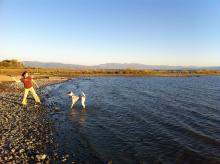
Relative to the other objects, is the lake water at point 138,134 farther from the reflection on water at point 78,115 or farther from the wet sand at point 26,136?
the wet sand at point 26,136

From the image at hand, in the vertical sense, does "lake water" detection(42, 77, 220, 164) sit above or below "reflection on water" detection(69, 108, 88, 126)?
below

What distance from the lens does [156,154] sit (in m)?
14.0

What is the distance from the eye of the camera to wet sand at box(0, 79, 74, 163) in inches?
497

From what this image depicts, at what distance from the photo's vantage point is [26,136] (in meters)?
15.9

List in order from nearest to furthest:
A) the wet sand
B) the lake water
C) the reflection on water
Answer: the wet sand < the lake water < the reflection on water

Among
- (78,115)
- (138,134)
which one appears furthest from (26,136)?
Result: (78,115)

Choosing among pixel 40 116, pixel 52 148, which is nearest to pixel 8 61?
pixel 40 116

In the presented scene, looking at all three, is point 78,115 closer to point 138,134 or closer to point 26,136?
point 138,134

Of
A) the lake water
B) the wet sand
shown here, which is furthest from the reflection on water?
the wet sand

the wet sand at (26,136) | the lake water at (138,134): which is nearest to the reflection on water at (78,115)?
the lake water at (138,134)

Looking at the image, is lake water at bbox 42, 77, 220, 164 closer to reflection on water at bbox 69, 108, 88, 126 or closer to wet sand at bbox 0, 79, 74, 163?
reflection on water at bbox 69, 108, 88, 126

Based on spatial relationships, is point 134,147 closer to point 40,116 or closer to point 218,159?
point 218,159

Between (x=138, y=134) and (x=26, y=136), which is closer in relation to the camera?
(x=26, y=136)

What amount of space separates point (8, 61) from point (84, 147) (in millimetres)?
120706
